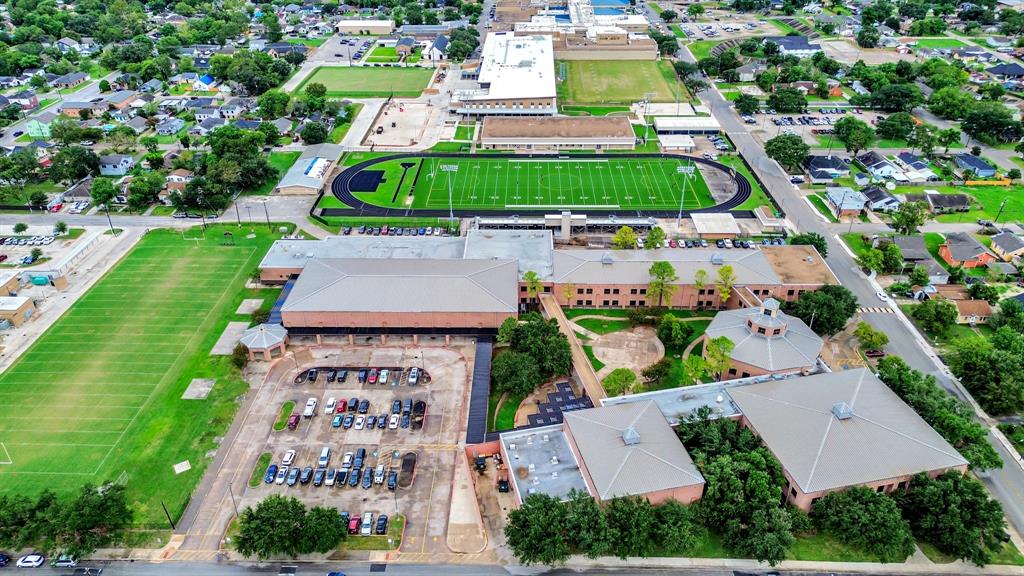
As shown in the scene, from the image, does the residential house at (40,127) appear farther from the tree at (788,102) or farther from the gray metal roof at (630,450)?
the tree at (788,102)

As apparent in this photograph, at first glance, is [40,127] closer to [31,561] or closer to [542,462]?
[31,561]

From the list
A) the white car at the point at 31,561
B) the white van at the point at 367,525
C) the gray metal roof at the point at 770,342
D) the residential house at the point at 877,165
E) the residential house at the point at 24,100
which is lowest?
the white van at the point at 367,525

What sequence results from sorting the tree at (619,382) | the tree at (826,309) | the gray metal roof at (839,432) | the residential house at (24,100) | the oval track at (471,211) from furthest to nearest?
the residential house at (24,100)
the oval track at (471,211)
the tree at (826,309)
the tree at (619,382)
the gray metal roof at (839,432)

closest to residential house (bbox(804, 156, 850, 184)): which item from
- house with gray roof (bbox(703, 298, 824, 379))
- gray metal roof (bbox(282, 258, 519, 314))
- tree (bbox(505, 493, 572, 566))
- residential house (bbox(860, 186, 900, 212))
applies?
residential house (bbox(860, 186, 900, 212))

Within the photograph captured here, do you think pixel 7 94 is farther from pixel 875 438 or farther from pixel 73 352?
pixel 875 438

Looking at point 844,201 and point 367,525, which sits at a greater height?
point 844,201

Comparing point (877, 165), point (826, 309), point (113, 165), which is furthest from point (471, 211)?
point (877, 165)

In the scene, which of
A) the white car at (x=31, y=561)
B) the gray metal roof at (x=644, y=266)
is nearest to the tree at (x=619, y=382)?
the gray metal roof at (x=644, y=266)
